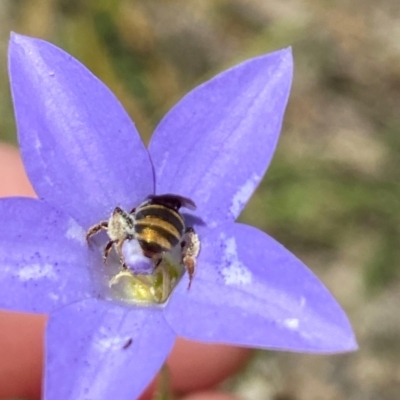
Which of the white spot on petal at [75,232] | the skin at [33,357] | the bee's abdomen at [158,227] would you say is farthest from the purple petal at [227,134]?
the skin at [33,357]

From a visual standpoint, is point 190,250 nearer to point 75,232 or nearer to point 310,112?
point 75,232

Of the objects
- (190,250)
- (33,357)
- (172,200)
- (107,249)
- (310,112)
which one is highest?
(172,200)

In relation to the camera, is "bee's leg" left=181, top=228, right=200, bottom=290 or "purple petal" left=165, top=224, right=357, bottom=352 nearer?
"purple petal" left=165, top=224, right=357, bottom=352

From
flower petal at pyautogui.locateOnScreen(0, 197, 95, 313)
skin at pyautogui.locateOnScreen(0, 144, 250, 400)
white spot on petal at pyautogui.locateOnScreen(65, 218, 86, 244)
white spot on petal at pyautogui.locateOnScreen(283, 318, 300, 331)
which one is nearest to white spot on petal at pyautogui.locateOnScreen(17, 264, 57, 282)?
flower petal at pyautogui.locateOnScreen(0, 197, 95, 313)

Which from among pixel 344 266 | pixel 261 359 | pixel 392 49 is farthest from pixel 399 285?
pixel 392 49

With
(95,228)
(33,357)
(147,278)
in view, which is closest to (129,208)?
(95,228)

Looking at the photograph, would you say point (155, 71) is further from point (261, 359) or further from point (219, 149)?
point (219, 149)

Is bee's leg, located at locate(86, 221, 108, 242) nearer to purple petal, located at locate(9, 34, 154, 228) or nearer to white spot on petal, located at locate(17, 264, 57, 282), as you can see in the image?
purple petal, located at locate(9, 34, 154, 228)

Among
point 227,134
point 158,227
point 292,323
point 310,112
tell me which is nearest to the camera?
point 292,323

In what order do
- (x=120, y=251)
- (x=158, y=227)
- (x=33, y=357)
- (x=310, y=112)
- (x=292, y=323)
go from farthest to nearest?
(x=310, y=112) < (x=33, y=357) < (x=120, y=251) < (x=158, y=227) < (x=292, y=323)
